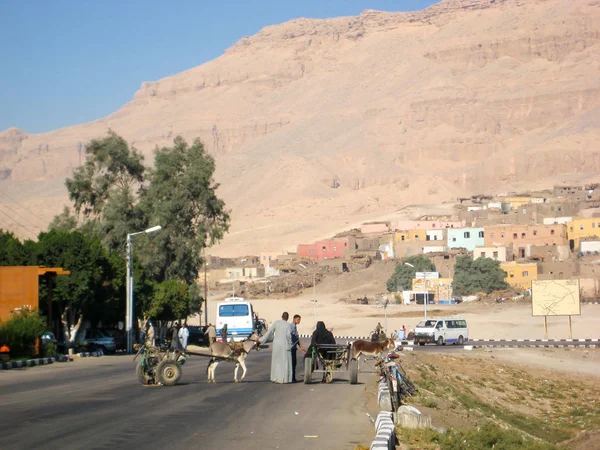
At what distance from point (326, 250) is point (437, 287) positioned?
36565 mm

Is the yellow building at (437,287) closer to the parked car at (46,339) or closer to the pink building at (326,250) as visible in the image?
the pink building at (326,250)

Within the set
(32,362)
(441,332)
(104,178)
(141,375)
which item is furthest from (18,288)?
(104,178)

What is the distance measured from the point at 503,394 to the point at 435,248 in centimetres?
7901

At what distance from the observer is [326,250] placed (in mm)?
118688

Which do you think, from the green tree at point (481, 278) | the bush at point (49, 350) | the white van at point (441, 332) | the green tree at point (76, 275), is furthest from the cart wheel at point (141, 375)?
the green tree at point (481, 278)

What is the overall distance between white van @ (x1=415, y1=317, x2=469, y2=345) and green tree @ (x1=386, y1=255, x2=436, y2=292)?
1515 inches

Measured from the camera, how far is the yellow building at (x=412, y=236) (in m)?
112

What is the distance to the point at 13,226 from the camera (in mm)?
135625

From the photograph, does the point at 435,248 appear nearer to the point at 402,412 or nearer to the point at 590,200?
the point at 590,200

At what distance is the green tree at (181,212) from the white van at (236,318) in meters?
11.7

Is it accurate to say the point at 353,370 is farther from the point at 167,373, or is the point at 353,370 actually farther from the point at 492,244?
the point at 492,244

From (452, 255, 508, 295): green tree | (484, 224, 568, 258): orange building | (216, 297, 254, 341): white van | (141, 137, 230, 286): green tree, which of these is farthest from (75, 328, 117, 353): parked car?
(484, 224, 568, 258): orange building

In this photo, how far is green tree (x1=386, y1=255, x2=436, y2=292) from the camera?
89062 mm

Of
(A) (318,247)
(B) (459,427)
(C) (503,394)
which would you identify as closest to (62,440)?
(B) (459,427)
